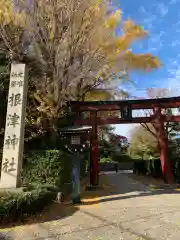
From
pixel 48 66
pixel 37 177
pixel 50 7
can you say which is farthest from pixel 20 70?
pixel 37 177

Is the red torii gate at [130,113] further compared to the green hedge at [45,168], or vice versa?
the red torii gate at [130,113]

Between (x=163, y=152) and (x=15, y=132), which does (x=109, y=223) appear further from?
(x=163, y=152)

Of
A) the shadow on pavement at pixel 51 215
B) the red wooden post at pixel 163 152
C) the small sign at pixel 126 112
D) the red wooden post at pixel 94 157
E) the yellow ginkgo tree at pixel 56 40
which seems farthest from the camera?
the small sign at pixel 126 112

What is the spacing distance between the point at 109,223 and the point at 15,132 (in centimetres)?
407

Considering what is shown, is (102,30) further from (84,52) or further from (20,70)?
(20,70)

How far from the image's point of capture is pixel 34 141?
11.9m

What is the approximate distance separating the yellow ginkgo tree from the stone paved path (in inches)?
Result: 186

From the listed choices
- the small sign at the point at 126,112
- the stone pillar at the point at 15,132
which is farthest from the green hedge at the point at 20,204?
the small sign at the point at 126,112

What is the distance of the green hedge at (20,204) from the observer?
233 inches

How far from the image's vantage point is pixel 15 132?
7719 millimetres

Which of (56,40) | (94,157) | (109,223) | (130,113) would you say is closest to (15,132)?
(109,223)

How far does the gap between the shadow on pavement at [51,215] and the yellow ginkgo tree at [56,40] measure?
4169 mm

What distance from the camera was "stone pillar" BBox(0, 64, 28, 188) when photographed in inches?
290

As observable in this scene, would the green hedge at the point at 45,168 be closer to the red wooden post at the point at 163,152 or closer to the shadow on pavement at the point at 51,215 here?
the shadow on pavement at the point at 51,215
